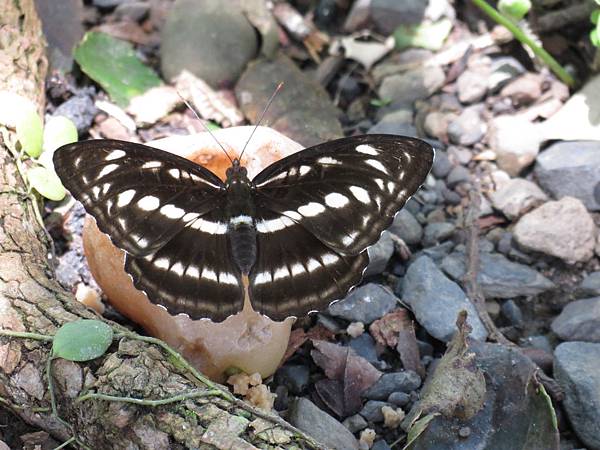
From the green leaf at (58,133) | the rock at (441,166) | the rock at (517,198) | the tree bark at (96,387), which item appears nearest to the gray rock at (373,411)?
the tree bark at (96,387)

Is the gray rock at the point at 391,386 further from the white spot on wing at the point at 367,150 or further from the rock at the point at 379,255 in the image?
the white spot on wing at the point at 367,150

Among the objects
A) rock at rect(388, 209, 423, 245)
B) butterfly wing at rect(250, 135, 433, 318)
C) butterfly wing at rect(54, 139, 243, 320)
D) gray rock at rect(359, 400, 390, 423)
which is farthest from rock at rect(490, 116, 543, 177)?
butterfly wing at rect(54, 139, 243, 320)

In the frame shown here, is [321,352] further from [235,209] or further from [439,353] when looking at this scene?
[235,209]

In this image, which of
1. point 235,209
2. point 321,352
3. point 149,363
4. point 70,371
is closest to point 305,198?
point 235,209

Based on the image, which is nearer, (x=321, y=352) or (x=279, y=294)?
(x=279, y=294)

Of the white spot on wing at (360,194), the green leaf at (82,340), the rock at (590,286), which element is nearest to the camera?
the green leaf at (82,340)

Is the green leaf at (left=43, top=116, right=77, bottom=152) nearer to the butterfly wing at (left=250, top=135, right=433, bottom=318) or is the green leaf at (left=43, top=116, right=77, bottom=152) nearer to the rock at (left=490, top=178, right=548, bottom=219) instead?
the butterfly wing at (left=250, top=135, right=433, bottom=318)
